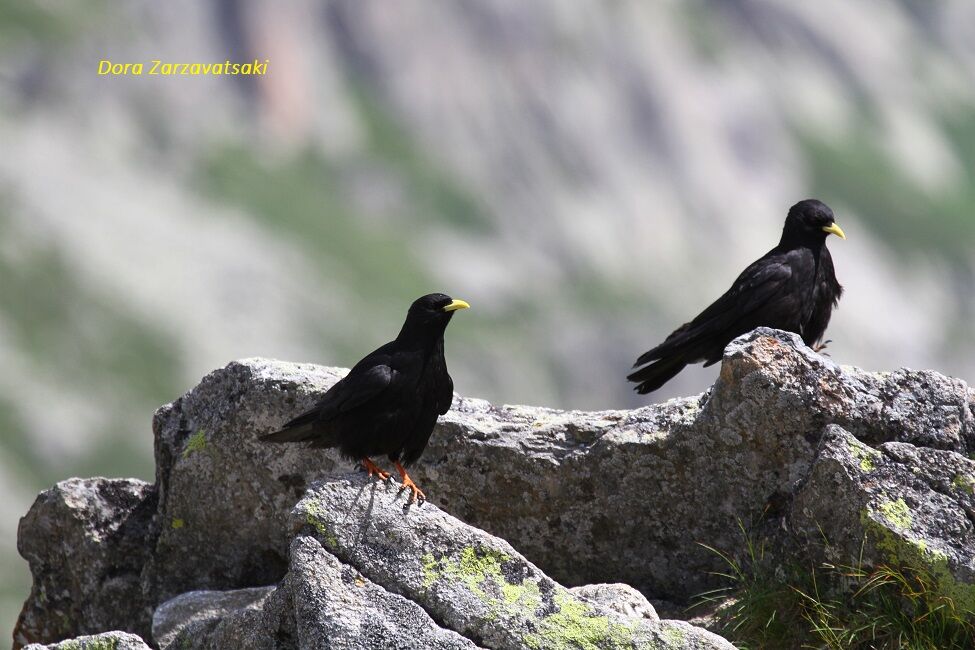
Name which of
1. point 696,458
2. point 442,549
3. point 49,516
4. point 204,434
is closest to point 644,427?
point 696,458

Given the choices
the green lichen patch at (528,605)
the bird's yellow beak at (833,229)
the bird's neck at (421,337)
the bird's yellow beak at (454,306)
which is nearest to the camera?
the green lichen patch at (528,605)

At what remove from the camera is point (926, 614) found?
9.44 meters

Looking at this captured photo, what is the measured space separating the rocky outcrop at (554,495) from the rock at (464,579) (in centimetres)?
1

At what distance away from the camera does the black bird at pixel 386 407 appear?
36.9 feet

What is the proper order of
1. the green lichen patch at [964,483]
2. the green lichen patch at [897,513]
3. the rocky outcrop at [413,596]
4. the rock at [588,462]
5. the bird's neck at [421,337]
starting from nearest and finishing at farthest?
1. the rocky outcrop at [413,596]
2. the green lichen patch at [897,513]
3. the green lichen patch at [964,483]
4. the rock at [588,462]
5. the bird's neck at [421,337]

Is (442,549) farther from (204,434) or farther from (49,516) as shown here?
(49,516)

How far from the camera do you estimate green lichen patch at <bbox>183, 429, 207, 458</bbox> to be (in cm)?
1247

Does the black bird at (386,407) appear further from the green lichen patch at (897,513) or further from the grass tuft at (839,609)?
the green lichen patch at (897,513)

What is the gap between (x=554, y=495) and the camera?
1216cm

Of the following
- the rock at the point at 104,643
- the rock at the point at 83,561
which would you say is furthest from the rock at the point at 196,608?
the rock at the point at 104,643

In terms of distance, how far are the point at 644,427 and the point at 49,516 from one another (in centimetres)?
553

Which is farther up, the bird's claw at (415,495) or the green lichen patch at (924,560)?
the bird's claw at (415,495)

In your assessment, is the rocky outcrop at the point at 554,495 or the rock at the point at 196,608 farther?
the rock at the point at 196,608

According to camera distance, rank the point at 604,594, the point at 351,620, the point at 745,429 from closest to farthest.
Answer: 1. the point at 351,620
2. the point at 604,594
3. the point at 745,429
